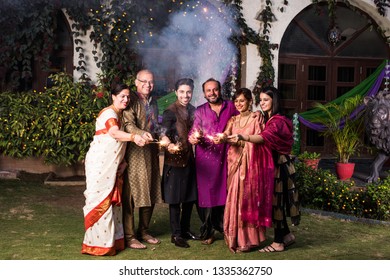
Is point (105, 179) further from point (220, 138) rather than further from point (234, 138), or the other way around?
point (234, 138)

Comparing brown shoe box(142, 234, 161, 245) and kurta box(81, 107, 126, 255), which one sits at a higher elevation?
kurta box(81, 107, 126, 255)

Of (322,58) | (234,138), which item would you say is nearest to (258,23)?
(322,58)

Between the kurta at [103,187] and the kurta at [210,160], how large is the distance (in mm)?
802

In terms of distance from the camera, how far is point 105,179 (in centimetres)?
551

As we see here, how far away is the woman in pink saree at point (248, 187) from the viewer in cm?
565

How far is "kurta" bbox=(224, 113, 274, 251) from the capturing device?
18.5 ft

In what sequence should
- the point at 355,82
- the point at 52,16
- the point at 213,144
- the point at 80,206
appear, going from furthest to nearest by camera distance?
the point at 355,82 < the point at 52,16 < the point at 80,206 < the point at 213,144

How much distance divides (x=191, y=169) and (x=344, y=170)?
13.3 ft

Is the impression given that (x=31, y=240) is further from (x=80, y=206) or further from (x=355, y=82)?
(x=355, y=82)

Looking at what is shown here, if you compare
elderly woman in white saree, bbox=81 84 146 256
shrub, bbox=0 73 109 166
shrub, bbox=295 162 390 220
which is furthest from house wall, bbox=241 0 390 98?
elderly woman in white saree, bbox=81 84 146 256

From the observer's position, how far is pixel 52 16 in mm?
10250

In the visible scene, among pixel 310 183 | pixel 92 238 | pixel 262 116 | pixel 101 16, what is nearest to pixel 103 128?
pixel 92 238

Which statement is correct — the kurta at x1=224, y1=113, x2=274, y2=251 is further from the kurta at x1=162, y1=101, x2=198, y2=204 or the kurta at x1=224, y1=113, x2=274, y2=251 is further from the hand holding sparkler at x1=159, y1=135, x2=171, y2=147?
the hand holding sparkler at x1=159, y1=135, x2=171, y2=147

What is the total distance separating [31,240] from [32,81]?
5.07m
